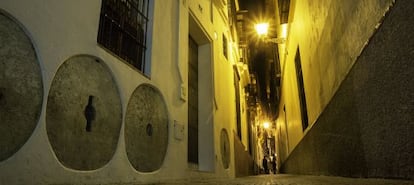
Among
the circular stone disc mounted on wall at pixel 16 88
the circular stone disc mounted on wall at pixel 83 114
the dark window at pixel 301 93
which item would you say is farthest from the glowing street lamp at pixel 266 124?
the circular stone disc mounted on wall at pixel 16 88

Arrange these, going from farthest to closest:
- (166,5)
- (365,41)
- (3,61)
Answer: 1. (166,5)
2. (365,41)
3. (3,61)

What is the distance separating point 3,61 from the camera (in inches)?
92.4

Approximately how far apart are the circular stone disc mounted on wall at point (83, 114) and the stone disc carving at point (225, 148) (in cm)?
486

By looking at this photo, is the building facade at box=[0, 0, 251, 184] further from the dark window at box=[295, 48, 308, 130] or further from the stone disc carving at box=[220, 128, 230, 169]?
the dark window at box=[295, 48, 308, 130]

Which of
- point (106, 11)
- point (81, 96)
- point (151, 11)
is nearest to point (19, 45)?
point (81, 96)

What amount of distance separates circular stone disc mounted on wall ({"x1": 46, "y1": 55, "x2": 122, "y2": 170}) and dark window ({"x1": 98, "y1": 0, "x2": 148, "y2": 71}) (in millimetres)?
654

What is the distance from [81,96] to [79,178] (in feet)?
2.76

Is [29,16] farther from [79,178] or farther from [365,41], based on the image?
[365,41]

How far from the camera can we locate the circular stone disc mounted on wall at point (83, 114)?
2.86 metres

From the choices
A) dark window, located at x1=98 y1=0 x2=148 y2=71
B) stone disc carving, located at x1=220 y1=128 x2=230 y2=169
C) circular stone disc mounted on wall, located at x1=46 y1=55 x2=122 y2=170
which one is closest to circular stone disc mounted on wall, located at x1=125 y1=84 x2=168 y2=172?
circular stone disc mounted on wall, located at x1=46 y1=55 x2=122 y2=170

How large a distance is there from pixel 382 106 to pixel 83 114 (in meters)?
2.86

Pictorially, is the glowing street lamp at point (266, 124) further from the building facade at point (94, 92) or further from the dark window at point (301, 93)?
the building facade at point (94, 92)

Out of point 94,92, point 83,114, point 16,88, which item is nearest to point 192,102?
point 94,92

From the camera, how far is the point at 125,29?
436 centimetres
